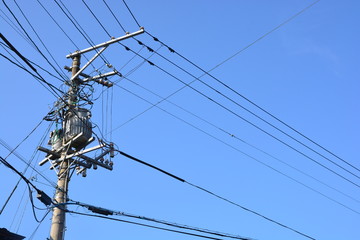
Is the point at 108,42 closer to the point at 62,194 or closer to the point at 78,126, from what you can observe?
the point at 78,126

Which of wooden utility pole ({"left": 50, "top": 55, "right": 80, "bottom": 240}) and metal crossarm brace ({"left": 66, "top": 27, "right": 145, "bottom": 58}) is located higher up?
metal crossarm brace ({"left": 66, "top": 27, "right": 145, "bottom": 58})

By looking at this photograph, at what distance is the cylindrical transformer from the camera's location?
18.2 metres

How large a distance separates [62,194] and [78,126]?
2.48m

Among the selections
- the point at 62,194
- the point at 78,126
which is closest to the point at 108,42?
the point at 78,126

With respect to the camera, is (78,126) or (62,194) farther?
(78,126)

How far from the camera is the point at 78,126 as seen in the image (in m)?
18.4

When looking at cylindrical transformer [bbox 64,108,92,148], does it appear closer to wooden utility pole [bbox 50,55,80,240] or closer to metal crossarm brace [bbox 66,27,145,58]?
wooden utility pole [bbox 50,55,80,240]

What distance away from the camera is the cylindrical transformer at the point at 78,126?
18.2m

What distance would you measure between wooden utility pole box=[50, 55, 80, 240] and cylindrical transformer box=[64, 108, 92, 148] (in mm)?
311

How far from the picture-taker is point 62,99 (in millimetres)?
18234

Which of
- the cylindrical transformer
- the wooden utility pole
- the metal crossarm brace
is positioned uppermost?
the metal crossarm brace

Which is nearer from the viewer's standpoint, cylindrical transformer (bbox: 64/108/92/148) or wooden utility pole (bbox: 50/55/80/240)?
wooden utility pole (bbox: 50/55/80/240)

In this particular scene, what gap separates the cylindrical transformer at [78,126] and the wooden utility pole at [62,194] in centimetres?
31

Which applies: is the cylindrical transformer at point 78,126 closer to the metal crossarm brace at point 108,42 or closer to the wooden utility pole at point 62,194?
the wooden utility pole at point 62,194
